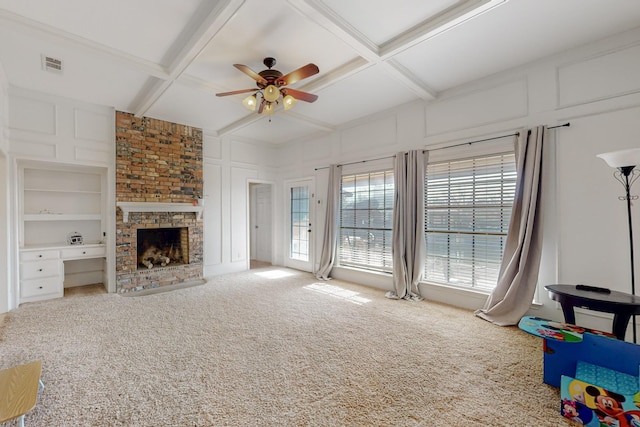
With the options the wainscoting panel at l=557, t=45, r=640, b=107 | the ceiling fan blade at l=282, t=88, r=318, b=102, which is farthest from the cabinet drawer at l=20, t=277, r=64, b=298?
the wainscoting panel at l=557, t=45, r=640, b=107

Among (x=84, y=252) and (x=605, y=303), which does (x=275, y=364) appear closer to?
(x=605, y=303)

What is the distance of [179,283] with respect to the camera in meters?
5.12

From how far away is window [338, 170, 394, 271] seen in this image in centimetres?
475

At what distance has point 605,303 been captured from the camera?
216cm

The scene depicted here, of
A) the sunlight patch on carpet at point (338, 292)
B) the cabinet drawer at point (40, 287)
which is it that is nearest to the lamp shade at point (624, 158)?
the sunlight patch on carpet at point (338, 292)

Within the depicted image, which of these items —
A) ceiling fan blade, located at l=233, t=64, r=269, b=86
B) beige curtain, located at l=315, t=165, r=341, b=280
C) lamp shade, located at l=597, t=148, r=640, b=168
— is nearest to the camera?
lamp shade, located at l=597, t=148, r=640, b=168

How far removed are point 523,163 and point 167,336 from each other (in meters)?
4.41

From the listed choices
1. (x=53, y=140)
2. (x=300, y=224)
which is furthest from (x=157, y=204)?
(x=300, y=224)

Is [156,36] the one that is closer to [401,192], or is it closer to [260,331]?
[260,331]

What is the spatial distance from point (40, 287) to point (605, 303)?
6607 mm

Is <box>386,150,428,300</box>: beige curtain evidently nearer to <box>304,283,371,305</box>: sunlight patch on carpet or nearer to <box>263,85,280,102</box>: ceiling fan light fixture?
<box>304,283,371,305</box>: sunlight patch on carpet

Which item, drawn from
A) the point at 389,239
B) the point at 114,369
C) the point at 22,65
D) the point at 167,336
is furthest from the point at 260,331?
the point at 22,65

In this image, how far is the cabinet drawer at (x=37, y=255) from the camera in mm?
3918

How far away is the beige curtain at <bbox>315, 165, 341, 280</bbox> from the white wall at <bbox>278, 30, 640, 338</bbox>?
7.53ft
